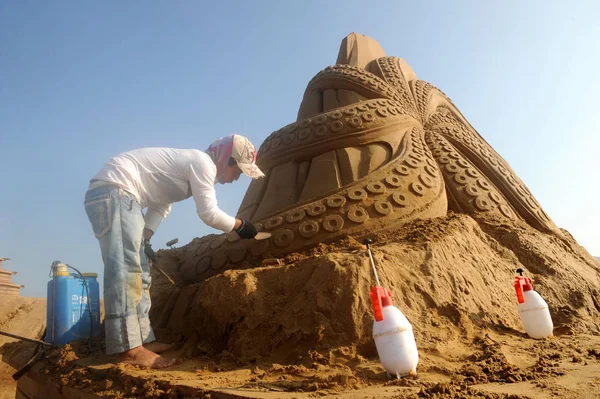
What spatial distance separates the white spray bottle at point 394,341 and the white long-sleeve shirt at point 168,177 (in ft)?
4.40

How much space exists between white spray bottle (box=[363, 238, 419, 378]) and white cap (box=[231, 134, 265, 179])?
153 centimetres

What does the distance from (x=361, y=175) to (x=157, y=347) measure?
238cm

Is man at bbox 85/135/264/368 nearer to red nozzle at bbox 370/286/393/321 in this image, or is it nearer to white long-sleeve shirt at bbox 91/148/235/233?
white long-sleeve shirt at bbox 91/148/235/233

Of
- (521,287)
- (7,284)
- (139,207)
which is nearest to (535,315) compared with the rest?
(521,287)

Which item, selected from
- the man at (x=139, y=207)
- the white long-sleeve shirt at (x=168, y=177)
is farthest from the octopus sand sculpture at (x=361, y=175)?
the white long-sleeve shirt at (x=168, y=177)

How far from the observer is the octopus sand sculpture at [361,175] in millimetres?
3553

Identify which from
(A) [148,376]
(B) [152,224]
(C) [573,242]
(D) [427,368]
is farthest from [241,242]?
(C) [573,242]

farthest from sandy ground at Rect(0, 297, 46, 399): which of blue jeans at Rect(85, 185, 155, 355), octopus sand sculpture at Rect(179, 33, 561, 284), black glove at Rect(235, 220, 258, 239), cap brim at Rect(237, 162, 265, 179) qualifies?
cap brim at Rect(237, 162, 265, 179)

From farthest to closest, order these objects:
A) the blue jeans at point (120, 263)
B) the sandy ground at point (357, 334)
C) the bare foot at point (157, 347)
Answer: the bare foot at point (157, 347) < the blue jeans at point (120, 263) < the sandy ground at point (357, 334)

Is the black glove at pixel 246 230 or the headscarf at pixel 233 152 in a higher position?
the headscarf at pixel 233 152

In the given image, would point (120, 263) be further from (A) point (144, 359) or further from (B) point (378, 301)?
(B) point (378, 301)

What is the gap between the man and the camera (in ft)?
8.43

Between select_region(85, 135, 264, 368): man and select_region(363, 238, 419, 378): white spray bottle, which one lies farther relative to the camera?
select_region(85, 135, 264, 368): man

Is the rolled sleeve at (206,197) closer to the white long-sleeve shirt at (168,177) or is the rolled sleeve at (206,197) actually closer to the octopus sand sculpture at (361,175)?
the white long-sleeve shirt at (168,177)
